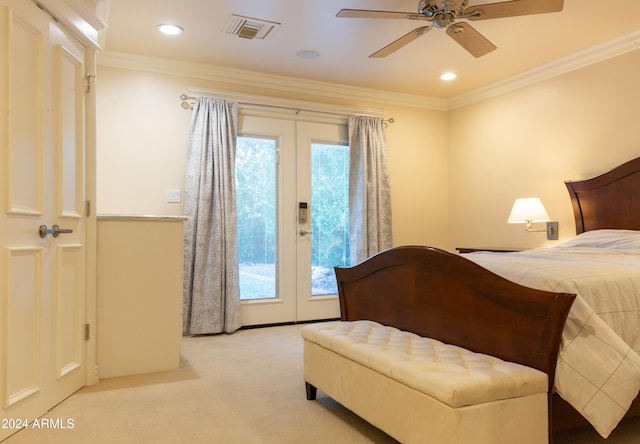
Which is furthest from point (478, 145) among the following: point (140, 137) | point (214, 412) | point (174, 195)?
point (214, 412)

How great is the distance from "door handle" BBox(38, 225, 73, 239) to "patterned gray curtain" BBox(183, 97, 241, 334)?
1.68 metres

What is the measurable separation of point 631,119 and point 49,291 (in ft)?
13.3

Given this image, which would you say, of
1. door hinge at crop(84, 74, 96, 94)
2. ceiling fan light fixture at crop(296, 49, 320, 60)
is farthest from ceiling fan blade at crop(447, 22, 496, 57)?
door hinge at crop(84, 74, 96, 94)

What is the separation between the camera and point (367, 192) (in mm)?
4980

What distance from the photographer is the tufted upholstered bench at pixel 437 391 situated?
5.25 feet

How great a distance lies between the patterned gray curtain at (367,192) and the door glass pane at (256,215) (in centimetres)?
81

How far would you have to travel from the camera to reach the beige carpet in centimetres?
213

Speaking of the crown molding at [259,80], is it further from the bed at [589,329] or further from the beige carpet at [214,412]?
the bed at [589,329]

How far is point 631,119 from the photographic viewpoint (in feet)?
12.2

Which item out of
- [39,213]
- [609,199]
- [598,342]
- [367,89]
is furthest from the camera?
[367,89]

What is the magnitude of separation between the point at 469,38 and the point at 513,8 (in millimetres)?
392

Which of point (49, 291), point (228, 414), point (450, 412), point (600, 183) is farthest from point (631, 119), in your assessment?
point (49, 291)

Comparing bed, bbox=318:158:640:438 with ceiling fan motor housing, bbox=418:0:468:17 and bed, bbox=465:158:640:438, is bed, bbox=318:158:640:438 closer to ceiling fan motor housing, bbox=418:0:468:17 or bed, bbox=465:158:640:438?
bed, bbox=465:158:640:438

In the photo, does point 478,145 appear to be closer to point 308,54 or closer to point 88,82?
point 308,54
